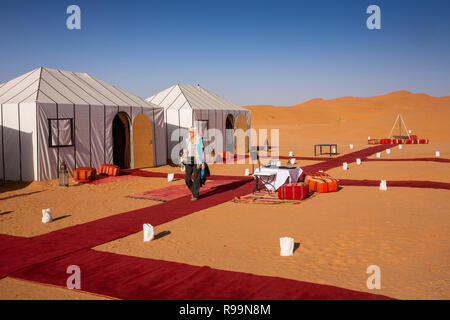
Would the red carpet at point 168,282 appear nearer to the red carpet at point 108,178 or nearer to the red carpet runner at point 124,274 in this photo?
the red carpet runner at point 124,274

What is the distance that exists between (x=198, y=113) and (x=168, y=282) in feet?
51.3

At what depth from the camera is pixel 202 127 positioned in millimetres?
20328

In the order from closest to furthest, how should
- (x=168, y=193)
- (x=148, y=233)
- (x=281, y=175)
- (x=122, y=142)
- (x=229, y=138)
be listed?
1. (x=148, y=233)
2. (x=281, y=175)
3. (x=168, y=193)
4. (x=122, y=142)
5. (x=229, y=138)

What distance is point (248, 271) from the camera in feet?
17.1

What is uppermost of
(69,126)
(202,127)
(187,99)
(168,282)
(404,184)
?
(187,99)

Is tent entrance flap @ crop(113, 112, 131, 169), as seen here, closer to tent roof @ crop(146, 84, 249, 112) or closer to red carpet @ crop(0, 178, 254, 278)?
tent roof @ crop(146, 84, 249, 112)

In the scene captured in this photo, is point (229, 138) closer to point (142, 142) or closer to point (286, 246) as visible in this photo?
point (142, 142)

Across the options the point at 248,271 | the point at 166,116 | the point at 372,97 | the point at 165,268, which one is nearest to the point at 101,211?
the point at 165,268

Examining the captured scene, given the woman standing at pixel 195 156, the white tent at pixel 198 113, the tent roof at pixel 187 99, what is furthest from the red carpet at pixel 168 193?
the tent roof at pixel 187 99

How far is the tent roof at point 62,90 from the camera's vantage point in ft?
45.0

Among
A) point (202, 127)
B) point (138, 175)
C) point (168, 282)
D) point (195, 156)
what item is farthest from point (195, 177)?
point (202, 127)

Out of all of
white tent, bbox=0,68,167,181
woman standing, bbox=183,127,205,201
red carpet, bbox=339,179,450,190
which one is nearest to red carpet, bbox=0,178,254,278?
woman standing, bbox=183,127,205,201
